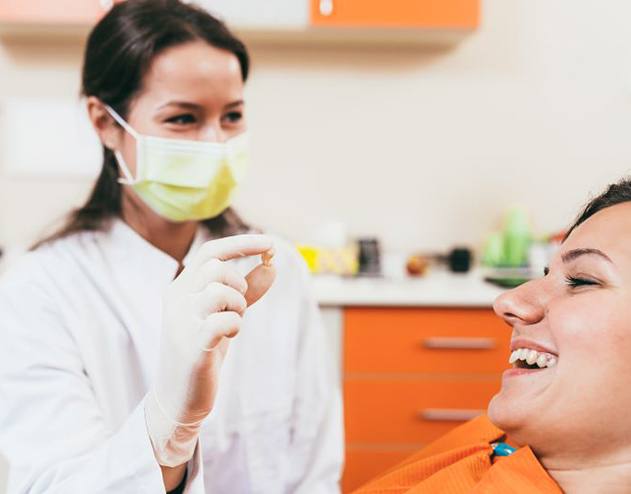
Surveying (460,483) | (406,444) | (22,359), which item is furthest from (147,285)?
(406,444)

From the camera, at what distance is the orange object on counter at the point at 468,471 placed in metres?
0.98

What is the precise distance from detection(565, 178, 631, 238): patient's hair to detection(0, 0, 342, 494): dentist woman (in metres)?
0.58

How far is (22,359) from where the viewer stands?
3.98 ft

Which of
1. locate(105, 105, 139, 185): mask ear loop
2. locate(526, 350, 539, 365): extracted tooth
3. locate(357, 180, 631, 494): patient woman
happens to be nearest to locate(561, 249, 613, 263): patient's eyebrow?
locate(357, 180, 631, 494): patient woman

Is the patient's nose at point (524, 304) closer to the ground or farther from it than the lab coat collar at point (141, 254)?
farther from it

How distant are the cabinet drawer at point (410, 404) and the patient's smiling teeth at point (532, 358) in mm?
1286

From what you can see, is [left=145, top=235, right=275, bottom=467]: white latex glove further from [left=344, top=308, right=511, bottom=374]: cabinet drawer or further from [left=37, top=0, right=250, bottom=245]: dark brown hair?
[left=344, top=308, right=511, bottom=374]: cabinet drawer

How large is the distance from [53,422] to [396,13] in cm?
182

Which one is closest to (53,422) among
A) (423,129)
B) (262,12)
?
(262,12)

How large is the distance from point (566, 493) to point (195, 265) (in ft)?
1.89

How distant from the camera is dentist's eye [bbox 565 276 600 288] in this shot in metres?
→ 0.97

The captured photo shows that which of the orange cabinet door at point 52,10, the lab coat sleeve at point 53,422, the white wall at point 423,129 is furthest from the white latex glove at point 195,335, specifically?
the white wall at point 423,129

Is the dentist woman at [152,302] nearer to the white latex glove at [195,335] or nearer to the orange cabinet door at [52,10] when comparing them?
the white latex glove at [195,335]

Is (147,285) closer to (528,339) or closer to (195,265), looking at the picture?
(195,265)
